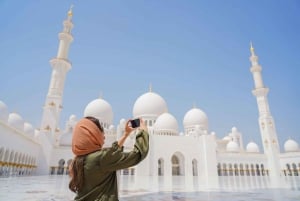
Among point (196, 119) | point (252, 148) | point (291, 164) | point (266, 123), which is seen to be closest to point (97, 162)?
point (196, 119)

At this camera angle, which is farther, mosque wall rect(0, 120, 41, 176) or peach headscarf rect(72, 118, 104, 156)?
mosque wall rect(0, 120, 41, 176)

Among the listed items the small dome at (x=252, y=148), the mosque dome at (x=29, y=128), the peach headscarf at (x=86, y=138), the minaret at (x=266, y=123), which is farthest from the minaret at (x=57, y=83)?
the small dome at (x=252, y=148)

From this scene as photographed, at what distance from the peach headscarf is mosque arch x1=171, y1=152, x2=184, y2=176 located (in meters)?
19.0

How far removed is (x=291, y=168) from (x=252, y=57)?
1315 cm

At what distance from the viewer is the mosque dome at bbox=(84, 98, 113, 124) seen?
77.6 ft

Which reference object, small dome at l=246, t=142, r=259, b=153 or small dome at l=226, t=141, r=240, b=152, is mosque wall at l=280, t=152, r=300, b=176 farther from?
small dome at l=226, t=141, r=240, b=152

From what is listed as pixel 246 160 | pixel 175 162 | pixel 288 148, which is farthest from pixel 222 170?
pixel 288 148

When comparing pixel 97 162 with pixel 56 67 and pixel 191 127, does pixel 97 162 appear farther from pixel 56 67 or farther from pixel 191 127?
pixel 191 127

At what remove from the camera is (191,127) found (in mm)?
24031

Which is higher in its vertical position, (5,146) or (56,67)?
(56,67)

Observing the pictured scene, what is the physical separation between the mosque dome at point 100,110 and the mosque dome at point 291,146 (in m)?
22.3

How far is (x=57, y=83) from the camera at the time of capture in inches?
717

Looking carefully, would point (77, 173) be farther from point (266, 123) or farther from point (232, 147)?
point (232, 147)

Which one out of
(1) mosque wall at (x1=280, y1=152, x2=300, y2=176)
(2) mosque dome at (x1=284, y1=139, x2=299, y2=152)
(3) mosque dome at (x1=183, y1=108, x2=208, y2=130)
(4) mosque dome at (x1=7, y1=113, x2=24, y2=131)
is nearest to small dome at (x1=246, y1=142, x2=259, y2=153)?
(2) mosque dome at (x1=284, y1=139, x2=299, y2=152)
